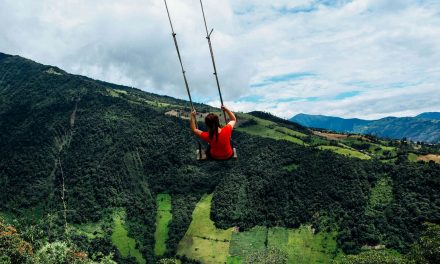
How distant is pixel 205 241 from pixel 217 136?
6325 inches

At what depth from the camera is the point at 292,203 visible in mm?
181250

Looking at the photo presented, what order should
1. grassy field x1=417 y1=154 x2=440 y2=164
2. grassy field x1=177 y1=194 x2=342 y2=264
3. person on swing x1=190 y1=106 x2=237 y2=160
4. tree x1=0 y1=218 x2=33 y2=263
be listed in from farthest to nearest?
grassy field x1=417 y1=154 x2=440 y2=164 < grassy field x1=177 y1=194 x2=342 y2=264 < tree x1=0 y1=218 x2=33 y2=263 < person on swing x1=190 y1=106 x2=237 y2=160

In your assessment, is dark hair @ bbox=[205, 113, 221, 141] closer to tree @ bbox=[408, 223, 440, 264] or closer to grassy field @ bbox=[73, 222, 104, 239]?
tree @ bbox=[408, 223, 440, 264]

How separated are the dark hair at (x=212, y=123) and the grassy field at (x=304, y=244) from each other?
138 m

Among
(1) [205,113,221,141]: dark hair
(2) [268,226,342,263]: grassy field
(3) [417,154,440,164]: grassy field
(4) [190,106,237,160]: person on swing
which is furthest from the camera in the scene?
(3) [417,154,440,164]: grassy field

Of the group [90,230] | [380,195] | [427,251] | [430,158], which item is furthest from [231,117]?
[430,158]

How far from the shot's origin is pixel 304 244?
156 m

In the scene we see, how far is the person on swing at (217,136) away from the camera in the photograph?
54.0ft

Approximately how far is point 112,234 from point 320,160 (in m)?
91.0

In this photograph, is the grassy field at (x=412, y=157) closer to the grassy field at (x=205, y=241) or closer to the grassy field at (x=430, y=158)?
the grassy field at (x=430, y=158)

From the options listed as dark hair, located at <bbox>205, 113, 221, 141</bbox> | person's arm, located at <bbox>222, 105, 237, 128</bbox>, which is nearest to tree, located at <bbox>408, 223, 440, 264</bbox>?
person's arm, located at <bbox>222, 105, 237, 128</bbox>

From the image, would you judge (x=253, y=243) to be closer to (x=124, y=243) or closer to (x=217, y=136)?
(x=124, y=243)

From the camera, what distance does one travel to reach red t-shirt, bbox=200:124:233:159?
16.9 metres


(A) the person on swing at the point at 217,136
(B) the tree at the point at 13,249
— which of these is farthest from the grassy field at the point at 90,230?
(A) the person on swing at the point at 217,136
